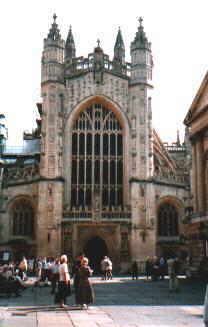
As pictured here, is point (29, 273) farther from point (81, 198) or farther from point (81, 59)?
point (81, 59)

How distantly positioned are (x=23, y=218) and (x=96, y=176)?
7106mm

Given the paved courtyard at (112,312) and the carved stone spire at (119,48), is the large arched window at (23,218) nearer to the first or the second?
the carved stone spire at (119,48)

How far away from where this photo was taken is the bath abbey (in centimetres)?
3944

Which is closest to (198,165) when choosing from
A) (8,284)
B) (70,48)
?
(8,284)

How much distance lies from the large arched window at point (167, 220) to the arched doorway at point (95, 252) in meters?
5.30

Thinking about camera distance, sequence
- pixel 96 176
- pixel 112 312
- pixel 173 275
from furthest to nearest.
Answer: pixel 96 176, pixel 173 275, pixel 112 312

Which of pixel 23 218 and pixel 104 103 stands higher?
pixel 104 103

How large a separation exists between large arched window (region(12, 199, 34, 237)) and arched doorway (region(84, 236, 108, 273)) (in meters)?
5.07

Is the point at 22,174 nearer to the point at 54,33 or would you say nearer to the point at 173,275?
the point at 54,33

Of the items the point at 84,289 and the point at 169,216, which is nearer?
the point at 84,289

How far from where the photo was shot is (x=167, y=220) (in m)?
42.7

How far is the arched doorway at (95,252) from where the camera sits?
40531mm

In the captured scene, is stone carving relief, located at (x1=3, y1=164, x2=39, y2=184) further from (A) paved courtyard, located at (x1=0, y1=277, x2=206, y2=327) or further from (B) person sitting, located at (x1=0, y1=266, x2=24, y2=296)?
(A) paved courtyard, located at (x1=0, y1=277, x2=206, y2=327)

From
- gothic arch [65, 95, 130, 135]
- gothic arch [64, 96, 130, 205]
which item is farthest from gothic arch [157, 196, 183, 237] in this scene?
gothic arch [65, 95, 130, 135]
